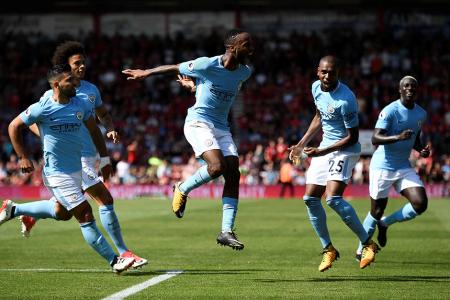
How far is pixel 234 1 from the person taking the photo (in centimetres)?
4662

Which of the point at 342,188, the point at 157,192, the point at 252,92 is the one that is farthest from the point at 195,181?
the point at 252,92

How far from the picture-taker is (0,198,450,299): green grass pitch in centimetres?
1035

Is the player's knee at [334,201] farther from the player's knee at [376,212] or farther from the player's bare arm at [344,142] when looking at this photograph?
the player's knee at [376,212]

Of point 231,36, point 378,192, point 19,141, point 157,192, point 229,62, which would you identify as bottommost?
point 157,192

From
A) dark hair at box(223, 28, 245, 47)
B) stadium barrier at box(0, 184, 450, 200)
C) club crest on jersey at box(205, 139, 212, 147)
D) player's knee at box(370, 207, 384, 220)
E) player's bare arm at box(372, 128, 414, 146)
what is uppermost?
dark hair at box(223, 28, 245, 47)

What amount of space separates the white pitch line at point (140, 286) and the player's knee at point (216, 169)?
135cm

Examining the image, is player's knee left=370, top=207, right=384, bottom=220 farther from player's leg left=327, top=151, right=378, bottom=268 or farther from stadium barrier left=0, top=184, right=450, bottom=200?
stadium barrier left=0, top=184, right=450, bottom=200

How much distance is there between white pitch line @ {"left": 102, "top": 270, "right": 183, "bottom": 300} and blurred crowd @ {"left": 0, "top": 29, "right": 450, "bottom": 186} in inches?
955

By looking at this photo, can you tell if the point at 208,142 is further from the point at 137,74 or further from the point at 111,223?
the point at 111,223

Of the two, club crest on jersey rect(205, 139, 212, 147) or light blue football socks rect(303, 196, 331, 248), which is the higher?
club crest on jersey rect(205, 139, 212, 147)

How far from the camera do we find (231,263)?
13.7 m

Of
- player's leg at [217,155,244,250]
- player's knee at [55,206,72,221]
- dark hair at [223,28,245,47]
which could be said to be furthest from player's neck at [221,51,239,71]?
player's knee at [55,206,72,221]

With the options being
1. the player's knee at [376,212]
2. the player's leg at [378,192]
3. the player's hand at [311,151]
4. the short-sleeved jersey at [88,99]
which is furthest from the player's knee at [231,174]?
the player's knee at [376,212]

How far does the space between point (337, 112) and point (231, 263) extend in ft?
9.10
